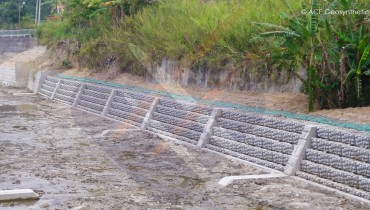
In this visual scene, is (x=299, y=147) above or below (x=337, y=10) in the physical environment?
below

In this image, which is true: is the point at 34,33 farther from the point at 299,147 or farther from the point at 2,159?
the point at 299,147

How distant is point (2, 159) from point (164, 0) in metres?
12.4

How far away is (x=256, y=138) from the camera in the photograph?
1109 cm

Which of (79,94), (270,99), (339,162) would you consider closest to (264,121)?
(270,99)

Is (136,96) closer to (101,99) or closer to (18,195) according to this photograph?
(101,99)

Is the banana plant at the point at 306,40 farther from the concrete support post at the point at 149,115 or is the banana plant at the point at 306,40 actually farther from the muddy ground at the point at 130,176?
the concrete support post at the point at 149,115

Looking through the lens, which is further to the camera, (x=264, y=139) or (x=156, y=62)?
(x=156, y=62)

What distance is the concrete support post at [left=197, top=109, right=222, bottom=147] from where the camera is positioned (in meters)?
12.6

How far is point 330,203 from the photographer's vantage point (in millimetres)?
8023

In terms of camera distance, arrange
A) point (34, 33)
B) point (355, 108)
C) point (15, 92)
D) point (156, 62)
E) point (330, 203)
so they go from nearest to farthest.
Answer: point (330, 203)
point (355, 108)
point (156, 62)
point (15, 92)
point (34, 33)

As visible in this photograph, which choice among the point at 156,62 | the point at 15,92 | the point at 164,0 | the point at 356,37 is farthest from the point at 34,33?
the point at 356,37

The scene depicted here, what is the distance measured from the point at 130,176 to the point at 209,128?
312 cm

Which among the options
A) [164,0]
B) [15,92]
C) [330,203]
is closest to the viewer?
[330,203]

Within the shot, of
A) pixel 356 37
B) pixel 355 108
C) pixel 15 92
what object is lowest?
pixel 15 92
